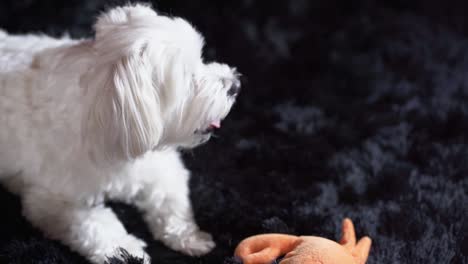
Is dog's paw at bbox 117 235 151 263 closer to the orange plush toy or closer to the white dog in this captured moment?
the white dog

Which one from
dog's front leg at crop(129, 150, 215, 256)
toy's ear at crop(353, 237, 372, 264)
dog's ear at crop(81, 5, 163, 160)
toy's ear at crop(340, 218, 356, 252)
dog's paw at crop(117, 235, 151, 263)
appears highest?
dog's ear at crop(81, 5, 163, 160)

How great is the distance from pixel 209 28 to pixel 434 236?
1.20 metres

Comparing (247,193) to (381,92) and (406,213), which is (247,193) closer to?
(406,213)

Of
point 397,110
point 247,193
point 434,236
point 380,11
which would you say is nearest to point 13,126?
point 247,193

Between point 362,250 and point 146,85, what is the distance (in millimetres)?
680

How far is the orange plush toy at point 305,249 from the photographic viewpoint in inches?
47.8

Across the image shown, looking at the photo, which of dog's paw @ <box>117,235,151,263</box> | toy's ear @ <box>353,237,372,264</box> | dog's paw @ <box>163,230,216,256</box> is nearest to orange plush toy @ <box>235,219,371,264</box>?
toy's ear @ <box>353,237,372,264</box>

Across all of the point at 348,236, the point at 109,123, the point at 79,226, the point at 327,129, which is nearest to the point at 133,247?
the point at 79,226

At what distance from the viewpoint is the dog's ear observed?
117 centimetres

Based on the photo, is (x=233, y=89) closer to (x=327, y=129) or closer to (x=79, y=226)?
(x=79, y=226)

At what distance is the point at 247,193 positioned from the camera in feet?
5.46

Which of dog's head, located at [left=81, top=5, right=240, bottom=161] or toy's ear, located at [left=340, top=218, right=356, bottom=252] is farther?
toy's ear, located at [left=340, top=218, right=356, bottom=252]

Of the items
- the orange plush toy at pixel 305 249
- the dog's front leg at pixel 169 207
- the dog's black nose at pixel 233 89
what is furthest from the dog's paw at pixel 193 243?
the dog's black nose at pixel 233 89

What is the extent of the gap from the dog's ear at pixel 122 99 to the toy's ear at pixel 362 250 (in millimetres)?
571
